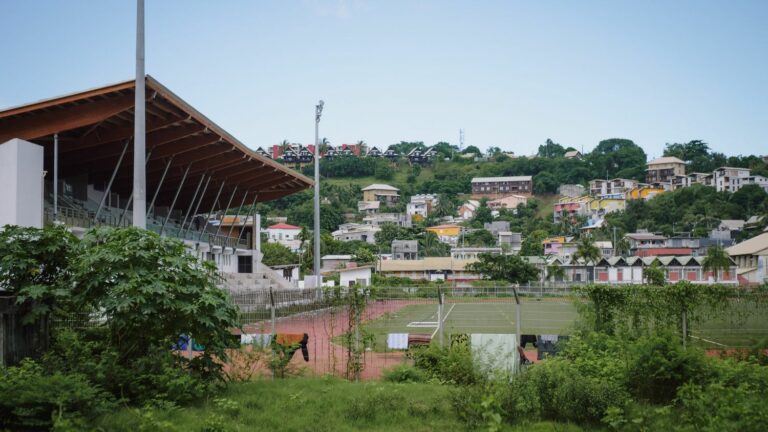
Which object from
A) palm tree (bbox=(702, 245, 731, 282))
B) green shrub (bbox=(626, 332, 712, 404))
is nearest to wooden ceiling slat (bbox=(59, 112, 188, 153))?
green shrub (bbox=(626, 332, 712, 404))

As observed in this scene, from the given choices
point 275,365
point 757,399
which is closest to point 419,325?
point 275,365

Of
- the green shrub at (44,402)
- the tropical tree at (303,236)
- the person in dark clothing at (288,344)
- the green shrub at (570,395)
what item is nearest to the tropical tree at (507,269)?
the tropical tree at (303,236)

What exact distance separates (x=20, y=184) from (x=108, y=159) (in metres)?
12.5

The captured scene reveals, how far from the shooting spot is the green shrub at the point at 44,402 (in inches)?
377

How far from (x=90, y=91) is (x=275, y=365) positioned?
16.1m

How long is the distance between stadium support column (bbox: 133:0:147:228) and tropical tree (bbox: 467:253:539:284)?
5969 cm

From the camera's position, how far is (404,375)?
14484 mm

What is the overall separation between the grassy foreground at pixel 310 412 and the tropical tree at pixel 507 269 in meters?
63.3

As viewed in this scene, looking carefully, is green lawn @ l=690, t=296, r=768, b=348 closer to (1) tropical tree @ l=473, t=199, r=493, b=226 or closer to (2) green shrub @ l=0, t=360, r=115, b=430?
(2) green shrub @ l=0, t=360, r=115, b=430

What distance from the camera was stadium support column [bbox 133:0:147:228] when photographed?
18.3 metres

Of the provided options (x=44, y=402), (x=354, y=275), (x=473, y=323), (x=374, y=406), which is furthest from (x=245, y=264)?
(x=44, y=402)

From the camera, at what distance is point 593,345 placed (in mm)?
14570

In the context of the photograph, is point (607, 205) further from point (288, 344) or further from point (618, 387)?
point (618, 387)

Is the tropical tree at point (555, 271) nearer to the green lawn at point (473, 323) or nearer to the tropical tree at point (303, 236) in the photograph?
the tropical tree at point (303, 236)
